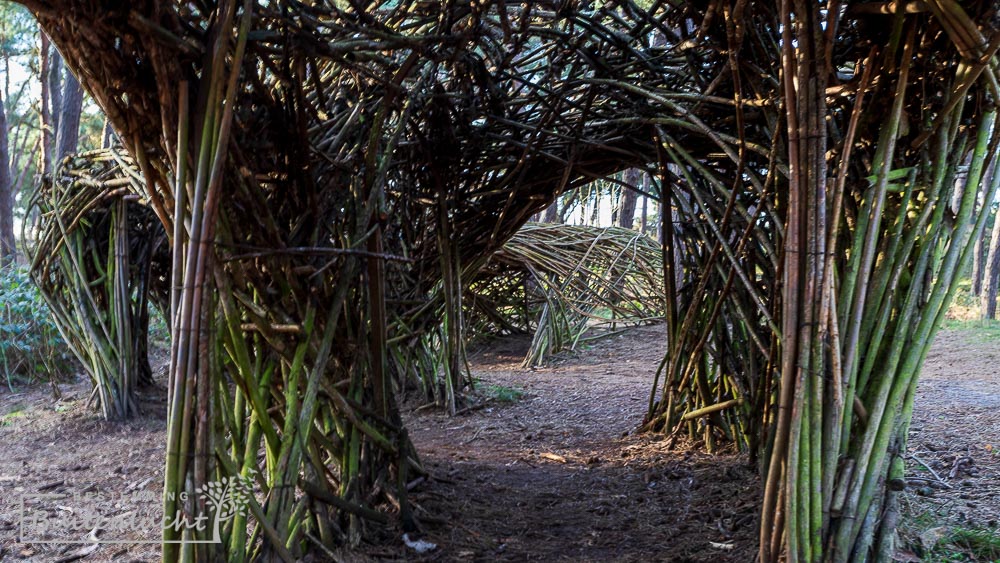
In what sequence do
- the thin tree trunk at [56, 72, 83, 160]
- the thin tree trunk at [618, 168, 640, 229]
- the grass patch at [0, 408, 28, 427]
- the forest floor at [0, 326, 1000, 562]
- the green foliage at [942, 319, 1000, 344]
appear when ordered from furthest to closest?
the thin tree trunk at [618, 168, 640, 229]
the thin tree trunk at [56, 72, 83, 160]
the green foliage at [942, 319, 1000, 344]
the grass patch at [0, 408, 28, 427]
the forest floor at [0, 326, 1000, 562]

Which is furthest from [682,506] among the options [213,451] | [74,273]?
[74,273]

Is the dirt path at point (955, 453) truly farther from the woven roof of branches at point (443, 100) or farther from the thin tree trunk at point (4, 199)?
the thin tree trunk at point (4, 199)

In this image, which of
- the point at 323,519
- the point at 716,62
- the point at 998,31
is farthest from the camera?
the point at 716,62

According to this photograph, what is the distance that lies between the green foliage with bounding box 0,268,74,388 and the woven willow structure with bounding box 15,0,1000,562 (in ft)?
16.3

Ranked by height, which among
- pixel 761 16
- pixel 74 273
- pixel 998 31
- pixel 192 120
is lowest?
pixel 74 273

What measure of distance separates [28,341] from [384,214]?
5.35 meters

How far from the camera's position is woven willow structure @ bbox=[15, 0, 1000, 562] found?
1.60 m

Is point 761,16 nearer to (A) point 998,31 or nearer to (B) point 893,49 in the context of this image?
(B) point 893,49

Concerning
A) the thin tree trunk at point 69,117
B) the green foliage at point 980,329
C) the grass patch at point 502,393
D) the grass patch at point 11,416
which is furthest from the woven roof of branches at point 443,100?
the thin tree trunk at point 69,117

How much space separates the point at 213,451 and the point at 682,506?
1982 mm

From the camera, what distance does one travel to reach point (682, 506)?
2904 mm

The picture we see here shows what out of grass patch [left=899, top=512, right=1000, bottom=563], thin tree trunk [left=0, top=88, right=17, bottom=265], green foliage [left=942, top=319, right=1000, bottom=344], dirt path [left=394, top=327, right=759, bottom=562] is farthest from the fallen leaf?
thin tree trunk [left=0, top=88, right=17, bottom=265]

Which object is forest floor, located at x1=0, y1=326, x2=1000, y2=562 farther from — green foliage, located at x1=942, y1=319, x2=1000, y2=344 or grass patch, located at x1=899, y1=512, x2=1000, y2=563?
green foliage, located at x1=942, y1=319, x2=1000, y2=344
